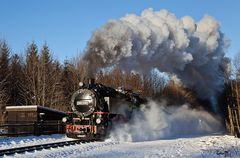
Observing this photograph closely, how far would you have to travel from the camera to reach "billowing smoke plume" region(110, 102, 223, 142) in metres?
22.4

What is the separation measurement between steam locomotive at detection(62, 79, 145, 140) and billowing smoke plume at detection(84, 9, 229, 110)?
51.1 inches

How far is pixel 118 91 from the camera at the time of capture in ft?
74.9

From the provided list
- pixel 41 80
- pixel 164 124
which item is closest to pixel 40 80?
pixel 41 80

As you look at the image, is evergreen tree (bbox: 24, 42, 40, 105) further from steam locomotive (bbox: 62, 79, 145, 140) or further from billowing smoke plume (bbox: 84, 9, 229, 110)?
steam locomotive (bbox: 62, 79, 145, 140)

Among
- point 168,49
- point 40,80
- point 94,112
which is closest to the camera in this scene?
point 94,112

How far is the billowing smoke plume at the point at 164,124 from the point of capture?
2241 centimetres

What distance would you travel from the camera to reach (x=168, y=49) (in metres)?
23.9

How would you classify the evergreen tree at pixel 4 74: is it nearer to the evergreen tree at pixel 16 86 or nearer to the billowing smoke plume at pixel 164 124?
the evergreen tree at pixel 16 86

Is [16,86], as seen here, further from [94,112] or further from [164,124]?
[94,112]

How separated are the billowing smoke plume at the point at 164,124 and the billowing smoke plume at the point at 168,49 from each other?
216cm

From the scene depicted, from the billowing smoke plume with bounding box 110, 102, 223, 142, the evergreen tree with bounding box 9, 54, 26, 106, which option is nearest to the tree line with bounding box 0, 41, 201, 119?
the evergreen tree with bounding box 9, 54, 26, 106

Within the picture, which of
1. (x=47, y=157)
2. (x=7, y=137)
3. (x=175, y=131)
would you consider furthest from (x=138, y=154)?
(x=175, y=131)

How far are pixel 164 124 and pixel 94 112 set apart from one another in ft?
21.4

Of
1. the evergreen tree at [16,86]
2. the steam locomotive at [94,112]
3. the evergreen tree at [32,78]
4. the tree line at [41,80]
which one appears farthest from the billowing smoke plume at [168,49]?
the evergreen tree at [16,86]
